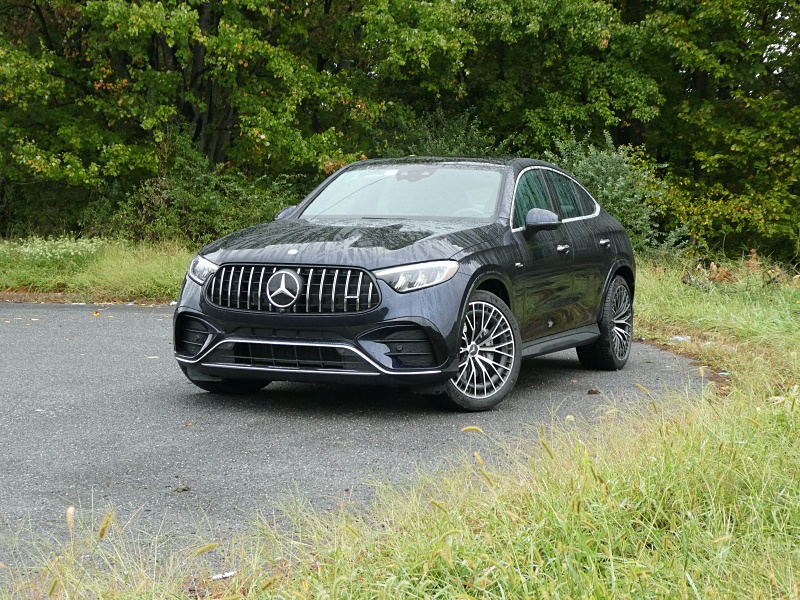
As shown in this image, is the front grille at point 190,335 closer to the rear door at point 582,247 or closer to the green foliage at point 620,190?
the rear door at point 582,247

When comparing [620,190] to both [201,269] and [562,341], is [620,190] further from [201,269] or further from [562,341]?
[201,269]

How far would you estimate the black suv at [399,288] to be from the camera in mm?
6359

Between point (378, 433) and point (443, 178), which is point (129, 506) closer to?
point (378, 433)

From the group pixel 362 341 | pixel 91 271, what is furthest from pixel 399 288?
pixel 91 271

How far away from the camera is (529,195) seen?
7.98m

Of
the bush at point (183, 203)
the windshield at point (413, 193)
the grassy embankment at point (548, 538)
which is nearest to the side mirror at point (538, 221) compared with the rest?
the windshield at point (413, 193)

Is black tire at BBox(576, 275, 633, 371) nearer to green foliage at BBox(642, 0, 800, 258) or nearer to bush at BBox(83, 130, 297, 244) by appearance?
bush at BBox(83, 130, 297, 244)

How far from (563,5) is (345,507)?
2300 centimetres

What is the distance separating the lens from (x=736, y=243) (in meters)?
30.8

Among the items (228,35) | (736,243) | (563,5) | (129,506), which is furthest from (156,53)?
(129,506)

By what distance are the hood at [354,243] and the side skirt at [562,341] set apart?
0.91m

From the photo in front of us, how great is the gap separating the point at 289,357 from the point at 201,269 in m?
0.92

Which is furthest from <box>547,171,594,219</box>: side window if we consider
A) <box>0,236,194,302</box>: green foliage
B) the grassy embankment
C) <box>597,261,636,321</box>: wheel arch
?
<box>0,236,194,302</box>: green foliage

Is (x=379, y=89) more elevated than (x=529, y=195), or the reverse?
(x=529, y=195)
